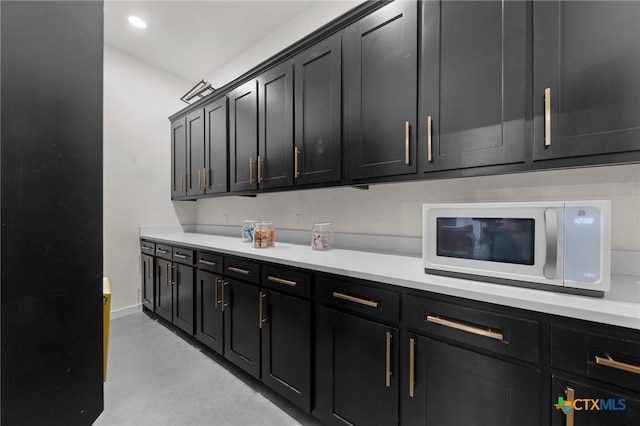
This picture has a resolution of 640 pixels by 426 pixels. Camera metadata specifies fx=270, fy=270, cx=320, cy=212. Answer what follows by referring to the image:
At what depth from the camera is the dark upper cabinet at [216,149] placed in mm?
2713

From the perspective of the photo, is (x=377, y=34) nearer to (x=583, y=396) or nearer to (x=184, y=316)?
(x=583, y=396)

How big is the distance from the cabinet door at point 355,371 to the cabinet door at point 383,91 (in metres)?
0.86

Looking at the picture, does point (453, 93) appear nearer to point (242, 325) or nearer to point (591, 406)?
point (591, 406)

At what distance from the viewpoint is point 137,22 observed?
2641 mm

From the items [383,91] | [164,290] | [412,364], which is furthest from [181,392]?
[383,91]

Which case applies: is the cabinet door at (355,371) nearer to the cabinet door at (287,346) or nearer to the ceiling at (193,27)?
the cabinet door at (287,346)

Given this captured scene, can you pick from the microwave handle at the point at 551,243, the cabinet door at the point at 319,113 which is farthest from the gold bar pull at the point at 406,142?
the microwave handle at the point at 551,243

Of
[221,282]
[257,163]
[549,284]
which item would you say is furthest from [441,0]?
[221,282]

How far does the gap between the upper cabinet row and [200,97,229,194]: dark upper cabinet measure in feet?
1.94

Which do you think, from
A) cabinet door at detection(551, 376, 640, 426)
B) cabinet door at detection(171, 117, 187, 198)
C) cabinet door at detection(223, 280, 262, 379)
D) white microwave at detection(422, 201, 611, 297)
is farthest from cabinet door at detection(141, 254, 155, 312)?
cabinet door at detection(551, 376, 640, 426)

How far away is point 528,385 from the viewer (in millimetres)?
900

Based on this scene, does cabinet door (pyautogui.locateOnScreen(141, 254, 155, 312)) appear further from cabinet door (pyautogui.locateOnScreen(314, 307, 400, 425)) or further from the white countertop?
cabinet door (pyautogui.locateOnScreen(314, 307, 400, 425))

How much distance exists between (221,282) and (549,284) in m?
1.95

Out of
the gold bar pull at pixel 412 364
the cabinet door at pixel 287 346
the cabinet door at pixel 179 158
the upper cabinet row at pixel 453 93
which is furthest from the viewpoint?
the cabinet door at pixel 179 158
